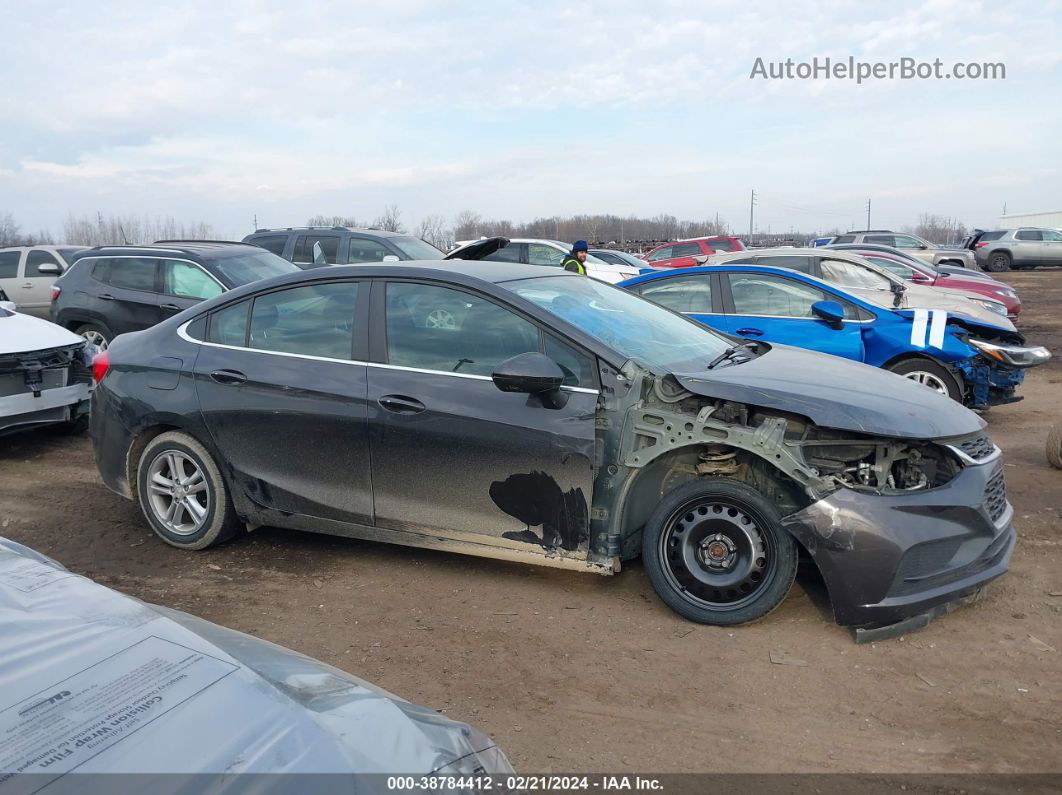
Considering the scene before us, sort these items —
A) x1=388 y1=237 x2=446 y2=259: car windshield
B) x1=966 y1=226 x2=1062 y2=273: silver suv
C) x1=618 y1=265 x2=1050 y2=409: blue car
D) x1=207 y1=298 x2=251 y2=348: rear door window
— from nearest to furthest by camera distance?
1. x1=207 y1=298 x2=251 y2=348: rear door window
2. x1=618 y1=265 x2=1050 y2=409: blue car
3. x1=388 y1=237 x2=446 y2=259: car windshield
4. x1=966 y1=226 x2=1062 y2=273: silver suv

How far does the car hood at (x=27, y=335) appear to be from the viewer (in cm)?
722

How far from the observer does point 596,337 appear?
14.2ft

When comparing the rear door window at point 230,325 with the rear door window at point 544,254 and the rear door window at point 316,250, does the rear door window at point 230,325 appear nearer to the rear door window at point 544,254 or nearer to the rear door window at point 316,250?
the rear door window at point 316,250

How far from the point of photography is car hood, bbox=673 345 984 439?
3.87 meters

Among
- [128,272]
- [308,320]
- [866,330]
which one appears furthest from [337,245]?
[308,320]

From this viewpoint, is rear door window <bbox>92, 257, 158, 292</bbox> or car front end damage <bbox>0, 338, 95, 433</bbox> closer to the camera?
car front end damage <bbox>0, 338, 95, 433</bbox>

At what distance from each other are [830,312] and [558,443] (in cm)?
483

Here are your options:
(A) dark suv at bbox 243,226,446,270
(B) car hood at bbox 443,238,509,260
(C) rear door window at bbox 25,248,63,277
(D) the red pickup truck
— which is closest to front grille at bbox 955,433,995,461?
(B) car hood at bbox 443,238,509,260

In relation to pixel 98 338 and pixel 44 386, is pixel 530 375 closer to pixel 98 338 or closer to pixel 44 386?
pixel 44 386

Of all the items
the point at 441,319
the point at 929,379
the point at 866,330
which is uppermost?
the point at 441,319

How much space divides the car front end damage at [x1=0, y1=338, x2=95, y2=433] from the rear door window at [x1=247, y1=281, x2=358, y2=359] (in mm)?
3317

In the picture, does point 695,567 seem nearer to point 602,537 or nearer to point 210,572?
point 602,537

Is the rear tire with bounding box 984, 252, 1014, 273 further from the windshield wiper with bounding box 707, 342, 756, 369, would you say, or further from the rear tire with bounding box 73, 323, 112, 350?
the windshield wiper with bounding box 707, 342, 756, 369

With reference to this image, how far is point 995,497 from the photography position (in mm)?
4059
